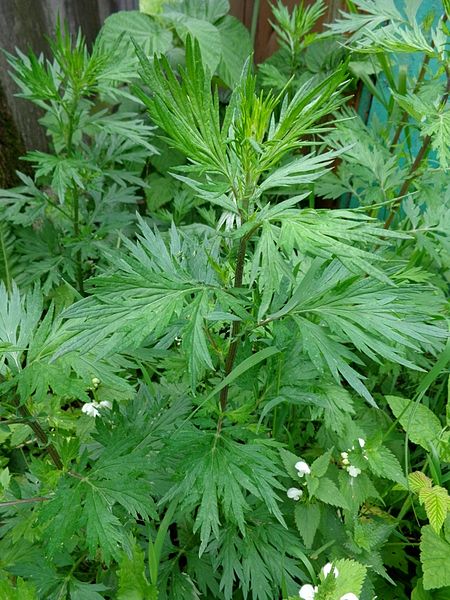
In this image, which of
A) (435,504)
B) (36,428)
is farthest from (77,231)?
(435,504)

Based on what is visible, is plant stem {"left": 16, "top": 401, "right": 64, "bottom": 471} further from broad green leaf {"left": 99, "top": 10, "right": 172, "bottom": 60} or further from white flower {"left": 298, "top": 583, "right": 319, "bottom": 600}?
broad green leaf {"left": 99, "top": 10, "right": 172, "bottom": 60}

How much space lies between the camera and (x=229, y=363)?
102cm

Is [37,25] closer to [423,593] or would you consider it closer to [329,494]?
[329,494]

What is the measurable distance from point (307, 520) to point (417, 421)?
1.40ft

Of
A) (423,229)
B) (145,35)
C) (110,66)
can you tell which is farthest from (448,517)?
(145,35)

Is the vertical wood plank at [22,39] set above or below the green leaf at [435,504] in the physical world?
above

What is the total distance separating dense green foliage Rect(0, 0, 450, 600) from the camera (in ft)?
2.64

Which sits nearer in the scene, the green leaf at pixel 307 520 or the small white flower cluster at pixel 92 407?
the green leaf at pixel 307 520

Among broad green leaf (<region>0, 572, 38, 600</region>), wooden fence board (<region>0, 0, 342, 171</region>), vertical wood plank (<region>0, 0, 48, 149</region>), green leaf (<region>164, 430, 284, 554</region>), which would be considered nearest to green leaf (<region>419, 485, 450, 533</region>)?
green leaf (<region>164, 430, 284, 554</region>)

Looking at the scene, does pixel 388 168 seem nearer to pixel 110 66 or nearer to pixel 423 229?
pixel 423 229

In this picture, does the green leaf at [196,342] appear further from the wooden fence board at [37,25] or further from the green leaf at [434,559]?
the wooden fence board at [37,25]

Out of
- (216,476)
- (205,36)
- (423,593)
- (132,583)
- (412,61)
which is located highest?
(205,36)

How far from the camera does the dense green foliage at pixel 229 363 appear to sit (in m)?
0.80

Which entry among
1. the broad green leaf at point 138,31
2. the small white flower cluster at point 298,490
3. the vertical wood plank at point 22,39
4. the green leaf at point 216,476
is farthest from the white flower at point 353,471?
the vertical wood plank at point 22,39
